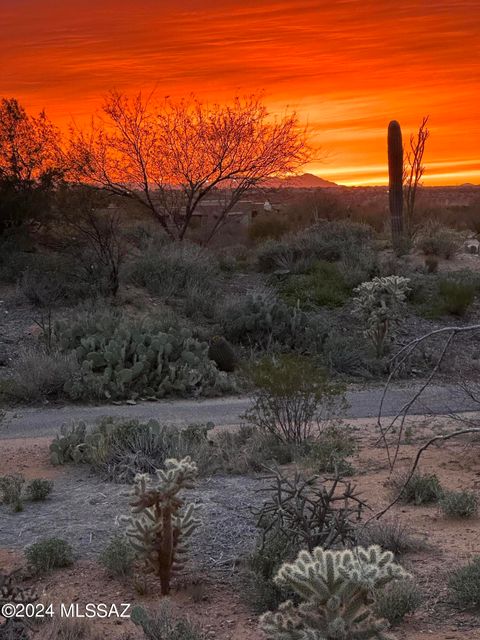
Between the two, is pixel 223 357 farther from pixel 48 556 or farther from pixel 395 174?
pixel 395 174

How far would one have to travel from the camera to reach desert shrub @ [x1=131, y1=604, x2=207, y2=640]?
5742mm

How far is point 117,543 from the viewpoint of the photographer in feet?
23.5

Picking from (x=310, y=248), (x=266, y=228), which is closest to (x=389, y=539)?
(x=310, y=248)

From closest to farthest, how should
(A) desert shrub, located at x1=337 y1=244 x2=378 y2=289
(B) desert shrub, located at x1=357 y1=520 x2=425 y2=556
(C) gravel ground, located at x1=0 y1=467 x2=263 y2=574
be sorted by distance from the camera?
1. (B) desert shrub, located at x1=357 y1=520 x2=425 y2=556
2. (C) gravel ground, located at x1=0 y1=467 x2=263 y2=574
3. (A) desert shrub, located at x1=337 y1=244 x2=378 y2=289

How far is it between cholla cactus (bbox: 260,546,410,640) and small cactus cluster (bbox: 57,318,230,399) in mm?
10386

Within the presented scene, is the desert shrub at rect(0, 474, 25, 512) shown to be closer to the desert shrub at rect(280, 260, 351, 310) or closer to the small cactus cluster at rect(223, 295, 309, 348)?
the small cactus cluster at rect(223, 295, 309, 348)

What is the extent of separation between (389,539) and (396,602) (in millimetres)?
1128

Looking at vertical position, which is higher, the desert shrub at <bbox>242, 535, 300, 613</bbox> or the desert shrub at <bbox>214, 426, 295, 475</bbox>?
the desert shrub at <bbox>242, 535, 300, 613</bbox>

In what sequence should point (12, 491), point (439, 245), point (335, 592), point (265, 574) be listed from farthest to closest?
1. point (439, 245)
2. point (12, 491)
3. point (265, 574)
4. point (335, 592)

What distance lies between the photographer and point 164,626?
19.3 ft

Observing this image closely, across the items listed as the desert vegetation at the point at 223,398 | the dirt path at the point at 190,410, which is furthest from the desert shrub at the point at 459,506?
the dirt path at the point at 190,410

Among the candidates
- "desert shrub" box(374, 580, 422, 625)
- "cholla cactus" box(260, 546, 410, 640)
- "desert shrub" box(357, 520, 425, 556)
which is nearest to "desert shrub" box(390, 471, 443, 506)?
"desert shrub" box(357, 520, 425, 556)

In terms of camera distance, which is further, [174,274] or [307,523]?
[174,274]

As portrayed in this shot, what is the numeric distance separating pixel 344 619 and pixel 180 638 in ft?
4.57
